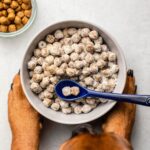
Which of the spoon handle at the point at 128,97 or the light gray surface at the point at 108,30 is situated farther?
the light gray surface at the point at 108,30

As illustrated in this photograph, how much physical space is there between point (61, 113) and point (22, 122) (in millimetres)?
93

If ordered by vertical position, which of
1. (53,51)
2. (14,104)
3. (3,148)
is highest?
(53,51)

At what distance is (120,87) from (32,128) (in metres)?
0.22

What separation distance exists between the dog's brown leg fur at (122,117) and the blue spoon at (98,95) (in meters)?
0.08

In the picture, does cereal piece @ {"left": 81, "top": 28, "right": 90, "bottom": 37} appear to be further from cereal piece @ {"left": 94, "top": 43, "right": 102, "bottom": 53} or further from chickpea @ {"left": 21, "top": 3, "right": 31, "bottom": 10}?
chickpea @ {"left": 21, "top": 3, "right": 31, "bottom": 10}

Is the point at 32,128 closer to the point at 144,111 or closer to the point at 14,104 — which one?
the point at 14,104

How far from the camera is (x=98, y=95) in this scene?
1.02 metres

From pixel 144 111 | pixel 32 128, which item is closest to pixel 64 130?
pixel 32 128

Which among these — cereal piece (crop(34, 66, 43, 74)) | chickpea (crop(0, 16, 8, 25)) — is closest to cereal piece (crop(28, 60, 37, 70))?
cereal piece (crop(34, 66, 43, 74))

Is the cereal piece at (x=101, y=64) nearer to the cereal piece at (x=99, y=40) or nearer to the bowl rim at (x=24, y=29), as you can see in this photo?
the cereal piece at (x=99, y=40)

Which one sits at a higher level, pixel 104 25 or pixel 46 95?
pixel 104 25

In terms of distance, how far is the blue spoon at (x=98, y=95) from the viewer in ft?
3.28

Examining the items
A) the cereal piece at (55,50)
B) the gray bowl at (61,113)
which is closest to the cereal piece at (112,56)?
the gray bowl at (61,113)

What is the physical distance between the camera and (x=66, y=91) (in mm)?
1038
